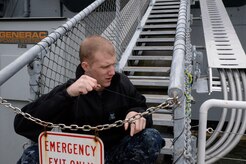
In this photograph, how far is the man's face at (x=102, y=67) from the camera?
5.97 ft

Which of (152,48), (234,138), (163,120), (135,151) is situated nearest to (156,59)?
(152,48)

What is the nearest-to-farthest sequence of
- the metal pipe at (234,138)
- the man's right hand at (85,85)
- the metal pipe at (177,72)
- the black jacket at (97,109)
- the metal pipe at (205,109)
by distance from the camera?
the metal pipe at (177,72)
the man's right hand at (85,85)
the metal pipe at (205,109)
the black jacket at (97,109)
the metal pipe at (234,138)

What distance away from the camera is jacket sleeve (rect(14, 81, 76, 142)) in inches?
64.7

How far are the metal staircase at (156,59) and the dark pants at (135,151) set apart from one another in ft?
3.23

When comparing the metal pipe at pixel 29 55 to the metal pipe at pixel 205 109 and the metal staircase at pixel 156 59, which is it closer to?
the metal staircase at pixel 156 59

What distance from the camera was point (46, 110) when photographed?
5.50 ft

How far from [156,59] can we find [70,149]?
105 inches

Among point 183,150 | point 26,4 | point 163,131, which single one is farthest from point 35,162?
point 26,4

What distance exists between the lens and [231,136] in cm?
303

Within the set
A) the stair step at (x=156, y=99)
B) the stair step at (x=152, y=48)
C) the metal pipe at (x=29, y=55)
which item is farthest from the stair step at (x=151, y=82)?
the metal pipe at (x=29, y=55)

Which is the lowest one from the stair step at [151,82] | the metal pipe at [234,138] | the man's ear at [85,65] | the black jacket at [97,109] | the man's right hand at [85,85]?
the metal pipe at [234,138]

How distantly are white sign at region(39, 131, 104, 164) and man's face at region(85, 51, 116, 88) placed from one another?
0.52 meters

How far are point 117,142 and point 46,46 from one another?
1025mm

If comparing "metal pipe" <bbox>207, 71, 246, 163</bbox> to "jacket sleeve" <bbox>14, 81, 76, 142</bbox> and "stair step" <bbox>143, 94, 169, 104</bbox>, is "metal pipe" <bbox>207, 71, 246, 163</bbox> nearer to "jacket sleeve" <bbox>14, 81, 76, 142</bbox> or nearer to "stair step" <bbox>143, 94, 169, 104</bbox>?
"stair step" <bbox>143, 94, 169, 104</bbox>
